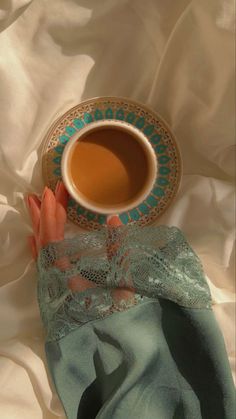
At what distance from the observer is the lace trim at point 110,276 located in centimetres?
78

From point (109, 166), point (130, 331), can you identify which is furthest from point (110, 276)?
point (109, 166)

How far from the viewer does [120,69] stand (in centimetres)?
92

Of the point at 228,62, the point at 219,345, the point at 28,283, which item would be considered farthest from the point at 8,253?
the point at 228,62

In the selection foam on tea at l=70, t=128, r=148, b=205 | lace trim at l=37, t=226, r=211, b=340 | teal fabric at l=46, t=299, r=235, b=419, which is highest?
foam on tea at l=70, t=128, r=148, b=205

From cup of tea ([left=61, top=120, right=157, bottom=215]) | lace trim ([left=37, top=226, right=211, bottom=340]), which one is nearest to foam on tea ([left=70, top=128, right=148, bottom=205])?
cup of tea ([left=61, top=120, right=157, bottom=215])

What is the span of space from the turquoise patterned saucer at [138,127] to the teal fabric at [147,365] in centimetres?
19

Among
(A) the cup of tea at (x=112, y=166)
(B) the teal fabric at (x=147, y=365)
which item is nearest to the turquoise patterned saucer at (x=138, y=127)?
(A) the cup of tea at (x=112, y=166)

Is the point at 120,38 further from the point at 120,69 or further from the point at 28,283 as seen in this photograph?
the point at 28,283

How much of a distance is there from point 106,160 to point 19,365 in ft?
1.35

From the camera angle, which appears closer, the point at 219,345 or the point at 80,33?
the point at 219,345

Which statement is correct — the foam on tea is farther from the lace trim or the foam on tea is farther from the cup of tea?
the lace trim

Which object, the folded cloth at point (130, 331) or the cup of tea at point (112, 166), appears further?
the cup of tea at point (112, 166)

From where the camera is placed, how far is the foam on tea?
889 mm

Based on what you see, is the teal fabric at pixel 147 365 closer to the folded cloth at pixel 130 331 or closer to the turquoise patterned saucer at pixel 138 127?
the folded cloth at pixel 130 331
